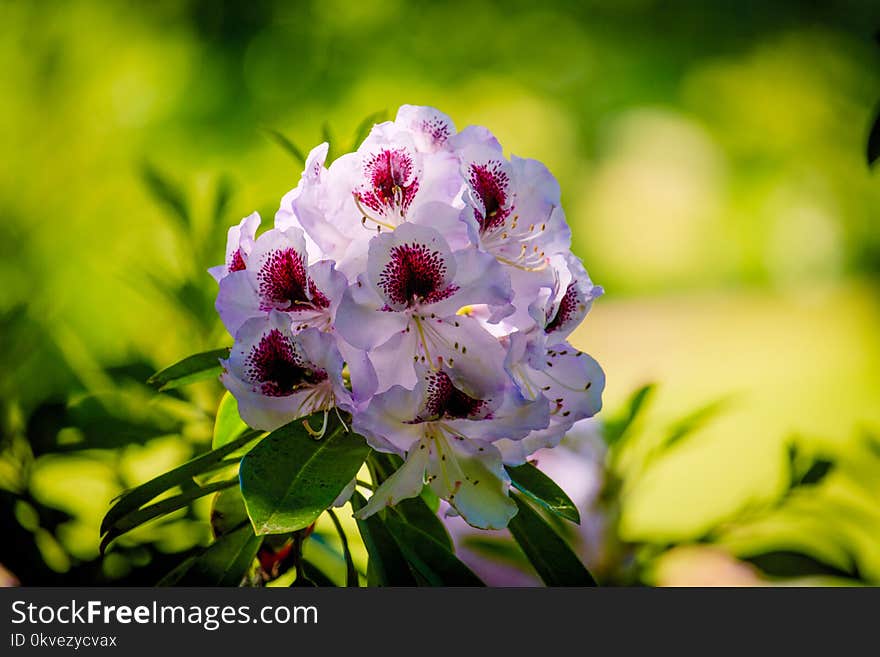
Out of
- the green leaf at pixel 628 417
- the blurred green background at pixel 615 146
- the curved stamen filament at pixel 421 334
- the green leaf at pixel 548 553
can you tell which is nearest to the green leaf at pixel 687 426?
the green leaf at pixel 628 417

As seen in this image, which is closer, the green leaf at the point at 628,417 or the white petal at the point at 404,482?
the white petal at the point at 404,482

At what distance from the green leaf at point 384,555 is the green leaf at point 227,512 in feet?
0.30

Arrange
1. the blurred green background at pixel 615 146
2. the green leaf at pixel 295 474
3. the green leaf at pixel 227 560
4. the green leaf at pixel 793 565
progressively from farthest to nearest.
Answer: the blurred green background at pixel 615 146, the green leaf at pixel 793 565, the green leaf at pixel 227 560, the green leaf at pixel 295 474

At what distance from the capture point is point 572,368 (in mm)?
555

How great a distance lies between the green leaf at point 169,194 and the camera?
34.2 inches

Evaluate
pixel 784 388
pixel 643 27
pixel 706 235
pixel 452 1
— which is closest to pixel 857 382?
pixel 784 388

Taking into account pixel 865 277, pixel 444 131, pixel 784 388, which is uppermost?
pixel 444 131

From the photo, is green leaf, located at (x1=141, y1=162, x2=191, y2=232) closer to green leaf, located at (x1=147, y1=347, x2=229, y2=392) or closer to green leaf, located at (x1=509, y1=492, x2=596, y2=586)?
green leaf, located at (x1=147, y1=347, x2=229, y2=392)

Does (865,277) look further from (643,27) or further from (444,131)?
(444,131)

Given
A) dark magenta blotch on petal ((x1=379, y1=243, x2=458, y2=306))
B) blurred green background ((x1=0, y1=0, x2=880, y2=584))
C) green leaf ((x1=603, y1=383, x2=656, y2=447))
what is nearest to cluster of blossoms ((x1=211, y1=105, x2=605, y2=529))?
dark magenta blotch on petal ((x1=379, y1=243, x2=458, y2=306))

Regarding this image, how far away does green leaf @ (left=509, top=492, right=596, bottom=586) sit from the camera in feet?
1.88

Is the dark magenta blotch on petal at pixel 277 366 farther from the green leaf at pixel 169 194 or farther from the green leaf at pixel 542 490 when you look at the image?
the green leaf at pixel 169 194

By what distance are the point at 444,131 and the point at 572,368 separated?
0.15 m

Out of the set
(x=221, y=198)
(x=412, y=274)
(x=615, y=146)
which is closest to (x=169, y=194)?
(x=221, y=198)
